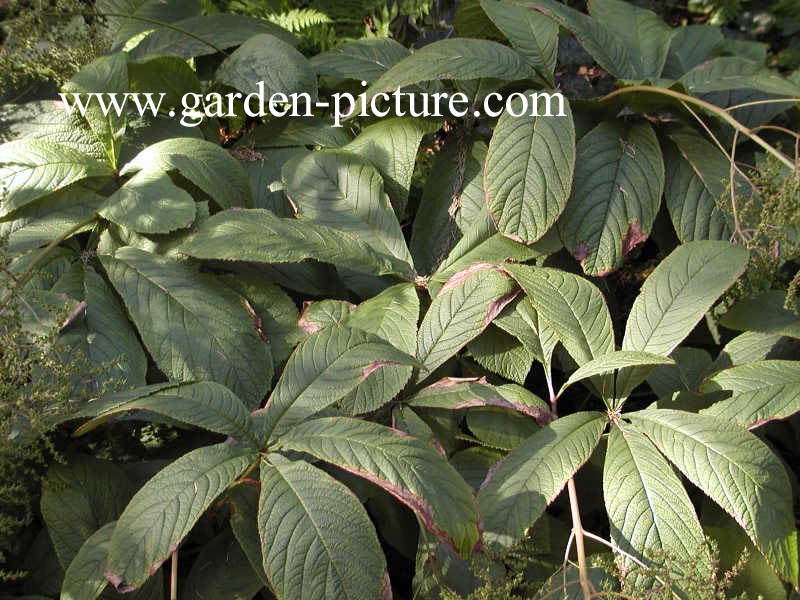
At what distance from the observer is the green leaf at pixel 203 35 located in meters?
2.14

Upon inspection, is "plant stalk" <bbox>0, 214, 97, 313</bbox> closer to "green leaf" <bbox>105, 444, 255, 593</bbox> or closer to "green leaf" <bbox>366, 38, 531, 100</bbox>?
"green leaf" <bbox>105, 444, 255, 593</bbox>

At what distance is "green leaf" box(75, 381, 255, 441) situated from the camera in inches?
50.1

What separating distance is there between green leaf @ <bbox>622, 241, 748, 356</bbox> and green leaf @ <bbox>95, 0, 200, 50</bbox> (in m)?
1.57

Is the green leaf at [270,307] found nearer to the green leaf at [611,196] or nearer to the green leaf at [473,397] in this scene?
the green leaf at [473,397]

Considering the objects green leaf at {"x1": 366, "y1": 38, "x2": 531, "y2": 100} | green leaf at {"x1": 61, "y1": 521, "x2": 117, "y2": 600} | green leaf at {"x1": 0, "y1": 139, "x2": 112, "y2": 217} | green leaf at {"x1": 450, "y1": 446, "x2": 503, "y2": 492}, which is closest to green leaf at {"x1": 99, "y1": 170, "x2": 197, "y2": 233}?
green leaf at {"x1": 0, "y1": 139, "x2": 112, "y2": 217}

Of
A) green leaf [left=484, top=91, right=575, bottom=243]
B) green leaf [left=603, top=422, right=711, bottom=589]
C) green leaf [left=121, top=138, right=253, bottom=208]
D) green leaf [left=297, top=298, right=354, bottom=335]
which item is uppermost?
green leaf [left=484, top=91, right=575, bottom=243]

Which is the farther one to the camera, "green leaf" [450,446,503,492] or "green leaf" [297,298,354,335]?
"green leaf" [297,298,354,335]

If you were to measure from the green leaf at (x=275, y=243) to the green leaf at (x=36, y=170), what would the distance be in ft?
1.16

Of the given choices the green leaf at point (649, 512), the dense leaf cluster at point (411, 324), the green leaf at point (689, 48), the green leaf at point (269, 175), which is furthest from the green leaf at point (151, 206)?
the green leaf at point (689, 48)

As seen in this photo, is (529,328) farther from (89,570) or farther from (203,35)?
(203,35)

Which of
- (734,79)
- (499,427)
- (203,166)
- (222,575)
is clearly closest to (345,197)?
(203,166)

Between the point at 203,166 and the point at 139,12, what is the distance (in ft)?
2.61

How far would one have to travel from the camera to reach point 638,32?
227 cm

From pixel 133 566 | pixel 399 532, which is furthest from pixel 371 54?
pixel 133 566
